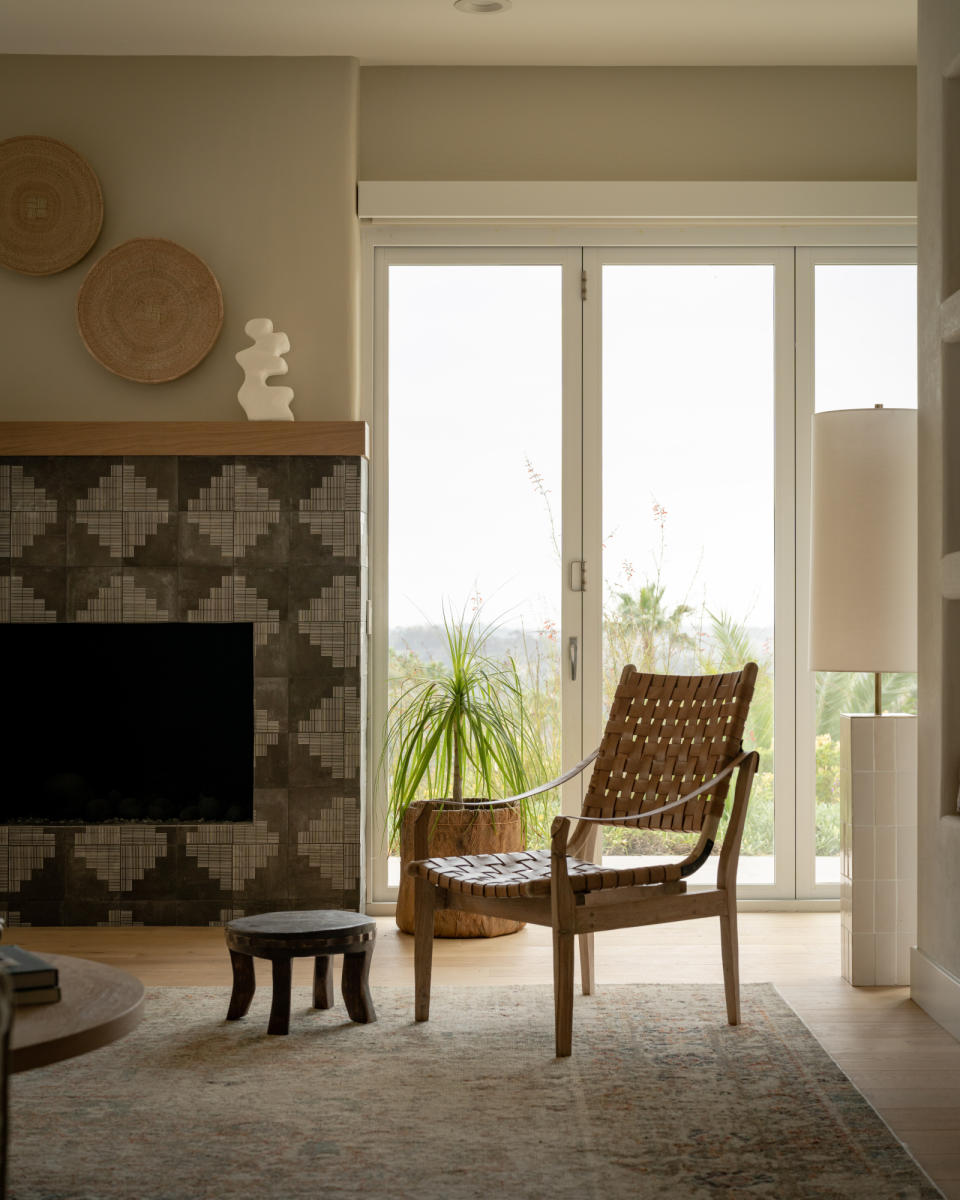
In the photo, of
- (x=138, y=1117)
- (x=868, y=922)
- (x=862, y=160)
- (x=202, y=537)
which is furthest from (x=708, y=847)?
(x=862, y=160)

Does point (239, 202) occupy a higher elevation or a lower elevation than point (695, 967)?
higher

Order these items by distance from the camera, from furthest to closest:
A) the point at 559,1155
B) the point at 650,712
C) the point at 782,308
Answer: the point at 782,308, the point at 650,712, the point at 559,1155

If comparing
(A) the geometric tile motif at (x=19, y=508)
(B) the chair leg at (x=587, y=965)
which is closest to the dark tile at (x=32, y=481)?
(A) the geometric tile motif at (x=19, y=508)

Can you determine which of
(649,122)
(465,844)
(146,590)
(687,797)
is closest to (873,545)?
(687,797)

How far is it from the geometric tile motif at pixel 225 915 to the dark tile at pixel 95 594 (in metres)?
1.08

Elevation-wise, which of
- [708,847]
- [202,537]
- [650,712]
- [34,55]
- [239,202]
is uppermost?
[34,55]

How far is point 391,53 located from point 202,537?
187 cm

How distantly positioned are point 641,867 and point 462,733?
4.15ft

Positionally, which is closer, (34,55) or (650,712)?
(650,712)

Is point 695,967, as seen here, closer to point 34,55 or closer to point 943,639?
Result: point 943,639

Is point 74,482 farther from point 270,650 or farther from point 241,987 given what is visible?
point 241,987

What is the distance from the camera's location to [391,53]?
451cm

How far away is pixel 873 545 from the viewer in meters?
3.64

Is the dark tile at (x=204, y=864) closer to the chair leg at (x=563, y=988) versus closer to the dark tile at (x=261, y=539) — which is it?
the dark tile at (x=261, y=539)
